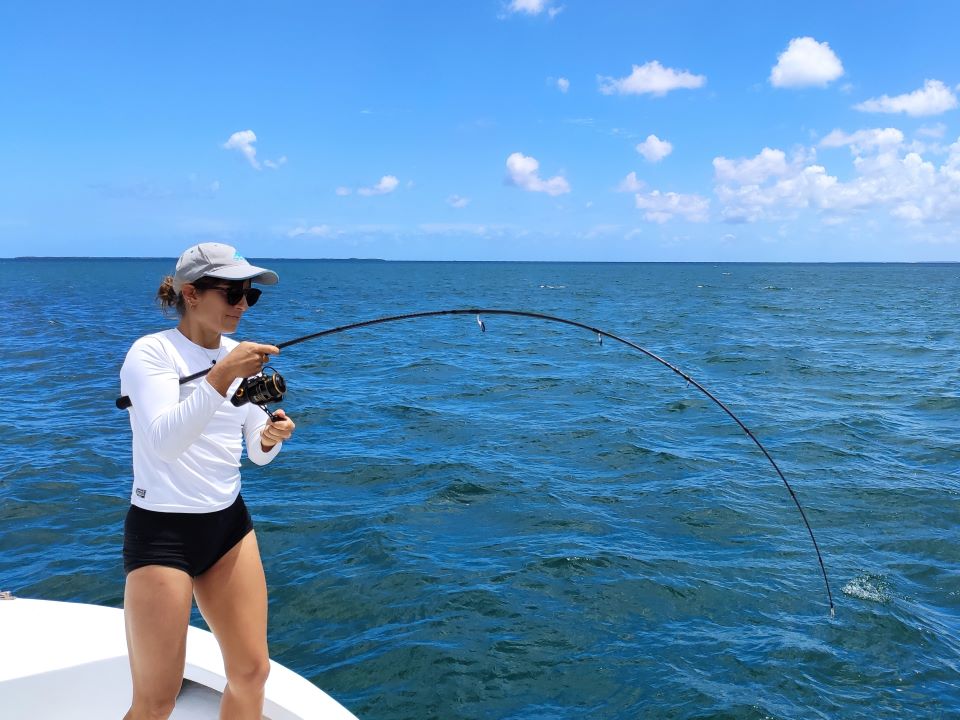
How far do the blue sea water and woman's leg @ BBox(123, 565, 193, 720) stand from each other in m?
2.75

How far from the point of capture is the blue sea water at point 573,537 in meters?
5.49

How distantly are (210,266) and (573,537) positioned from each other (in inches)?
235

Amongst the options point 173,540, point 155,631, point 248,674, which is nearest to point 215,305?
point 173,540

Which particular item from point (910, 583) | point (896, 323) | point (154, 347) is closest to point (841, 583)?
point (910, 583)

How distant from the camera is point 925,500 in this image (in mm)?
9078

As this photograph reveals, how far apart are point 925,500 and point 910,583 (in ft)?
8.25

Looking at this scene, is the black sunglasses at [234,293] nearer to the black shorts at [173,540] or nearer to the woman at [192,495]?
the woman at [192,495]

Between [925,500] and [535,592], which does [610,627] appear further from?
[925,500]

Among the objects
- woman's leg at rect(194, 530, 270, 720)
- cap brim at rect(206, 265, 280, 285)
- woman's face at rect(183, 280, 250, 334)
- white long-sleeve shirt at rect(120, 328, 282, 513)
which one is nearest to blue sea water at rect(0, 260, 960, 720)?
woman's leg at rect(194, 530, 270, 720)

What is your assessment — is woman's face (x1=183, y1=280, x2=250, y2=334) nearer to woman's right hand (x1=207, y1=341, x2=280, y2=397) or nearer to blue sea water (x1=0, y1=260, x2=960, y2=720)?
woman's right hand (x1=207, y1=341, x2=280, y2=397)

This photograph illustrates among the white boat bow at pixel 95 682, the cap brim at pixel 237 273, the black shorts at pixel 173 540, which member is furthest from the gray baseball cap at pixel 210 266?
the white boat bow at pixel 95 682

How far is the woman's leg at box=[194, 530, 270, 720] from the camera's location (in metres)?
2.80

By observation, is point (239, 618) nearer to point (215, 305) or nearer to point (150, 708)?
point (150, 708)

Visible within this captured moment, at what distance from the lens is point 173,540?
261 centimetres
